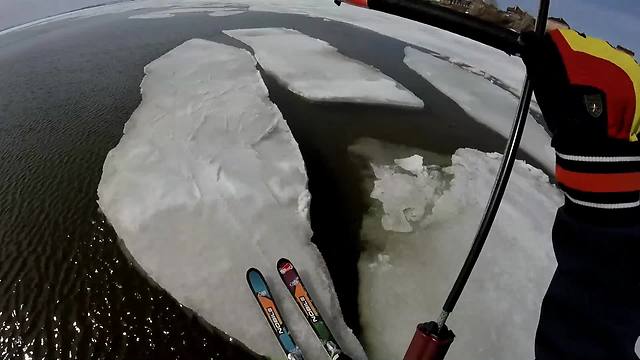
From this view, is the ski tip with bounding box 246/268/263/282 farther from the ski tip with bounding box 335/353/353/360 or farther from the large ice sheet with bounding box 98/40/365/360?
the ski tip with bounding box 335/353/353/360

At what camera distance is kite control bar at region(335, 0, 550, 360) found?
55.4 inches

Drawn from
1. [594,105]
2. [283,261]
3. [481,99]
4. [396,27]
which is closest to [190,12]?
[396,27]

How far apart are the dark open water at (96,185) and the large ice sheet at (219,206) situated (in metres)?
0.14

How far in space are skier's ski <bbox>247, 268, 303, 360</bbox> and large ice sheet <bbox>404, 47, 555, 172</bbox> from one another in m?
3.39

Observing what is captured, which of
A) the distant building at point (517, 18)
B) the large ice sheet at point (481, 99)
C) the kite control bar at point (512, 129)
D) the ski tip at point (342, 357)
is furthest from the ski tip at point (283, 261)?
the distant building at point (517, 18)

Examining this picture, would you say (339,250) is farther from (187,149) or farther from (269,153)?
(187,149)

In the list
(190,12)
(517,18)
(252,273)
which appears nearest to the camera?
(252,273)

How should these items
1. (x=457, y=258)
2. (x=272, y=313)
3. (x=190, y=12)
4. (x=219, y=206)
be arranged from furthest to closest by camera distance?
(x=190, y=12) → (x=219, y=206) → (x=457, y=258) → (x=272, y=313)

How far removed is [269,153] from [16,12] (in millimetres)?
10919

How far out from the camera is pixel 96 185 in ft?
13.2

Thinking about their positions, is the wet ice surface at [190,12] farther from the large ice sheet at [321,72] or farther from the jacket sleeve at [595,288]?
the jacket sleeve at [595,288]

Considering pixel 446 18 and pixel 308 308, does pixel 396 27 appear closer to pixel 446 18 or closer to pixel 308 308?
pixel 308 308

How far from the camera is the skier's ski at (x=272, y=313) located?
258cm

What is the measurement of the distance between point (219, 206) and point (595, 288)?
9.09ft
